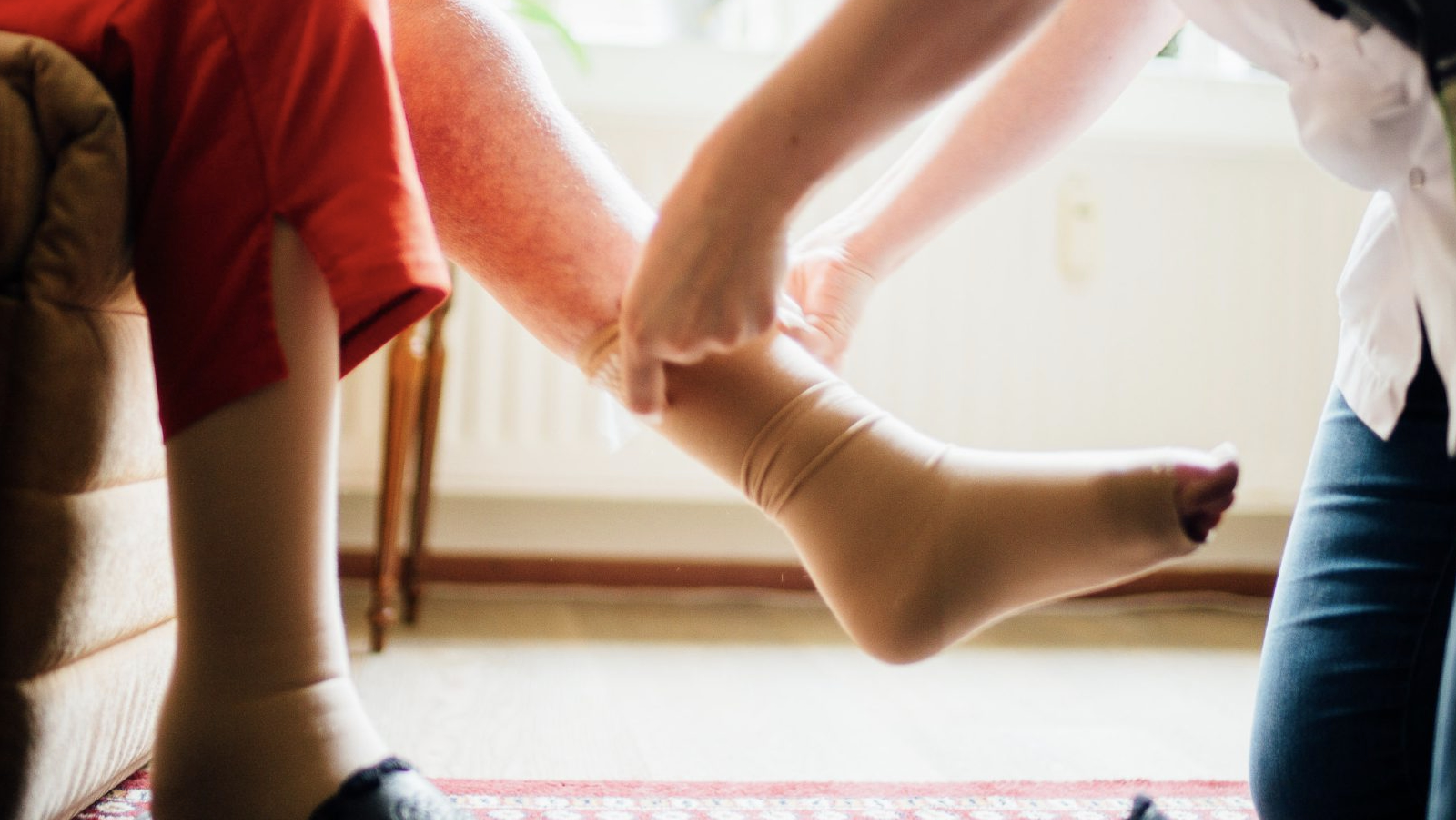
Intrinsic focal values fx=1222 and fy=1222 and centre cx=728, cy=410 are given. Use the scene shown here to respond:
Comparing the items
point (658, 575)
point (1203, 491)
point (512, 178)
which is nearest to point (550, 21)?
point (658, 575)

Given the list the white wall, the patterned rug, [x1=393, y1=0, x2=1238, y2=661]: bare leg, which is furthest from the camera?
the white wall

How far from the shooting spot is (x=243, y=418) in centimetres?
54

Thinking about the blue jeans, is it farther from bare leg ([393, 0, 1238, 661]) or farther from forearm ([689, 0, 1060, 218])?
forearm ([689, 0, 1060, 218])

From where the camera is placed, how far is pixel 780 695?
4.35 ft

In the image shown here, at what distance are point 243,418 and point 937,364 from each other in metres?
1.44

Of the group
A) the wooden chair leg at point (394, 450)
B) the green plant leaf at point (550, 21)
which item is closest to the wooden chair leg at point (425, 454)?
the wooden chair leg at point (394, 450)

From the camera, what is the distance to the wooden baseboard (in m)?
1.91

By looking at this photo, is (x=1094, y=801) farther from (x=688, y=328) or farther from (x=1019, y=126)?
(x=688, y=328)

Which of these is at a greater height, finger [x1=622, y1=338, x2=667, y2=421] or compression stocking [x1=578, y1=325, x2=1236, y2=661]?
finger [x1=622, y1=338, x2=667, y2=421]

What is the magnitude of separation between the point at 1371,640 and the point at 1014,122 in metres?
0.39

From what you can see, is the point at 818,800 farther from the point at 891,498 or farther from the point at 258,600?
the point at 258,600

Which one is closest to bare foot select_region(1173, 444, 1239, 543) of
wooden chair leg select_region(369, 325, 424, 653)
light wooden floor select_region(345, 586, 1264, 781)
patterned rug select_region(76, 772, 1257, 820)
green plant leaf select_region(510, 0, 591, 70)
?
patterned rug select_region(76, 772, 1257, 820)

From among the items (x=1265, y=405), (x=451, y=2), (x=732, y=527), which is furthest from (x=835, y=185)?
(x=451, y=2)

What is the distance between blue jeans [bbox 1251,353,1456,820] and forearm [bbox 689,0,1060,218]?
44 cm
